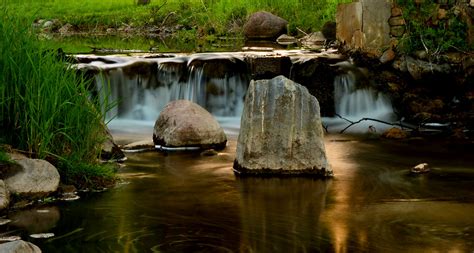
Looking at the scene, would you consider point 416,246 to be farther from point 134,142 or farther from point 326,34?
point 326,34

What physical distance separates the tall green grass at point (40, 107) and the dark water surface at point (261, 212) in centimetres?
54

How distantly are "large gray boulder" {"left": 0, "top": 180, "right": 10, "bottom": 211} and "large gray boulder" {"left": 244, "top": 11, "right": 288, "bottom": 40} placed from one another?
1753cm

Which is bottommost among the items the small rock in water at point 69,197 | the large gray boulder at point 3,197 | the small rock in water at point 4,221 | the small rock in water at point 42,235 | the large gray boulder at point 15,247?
the small rock in water at point 69,197

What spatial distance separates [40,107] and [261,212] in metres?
2.19

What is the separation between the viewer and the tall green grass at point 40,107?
7.68m

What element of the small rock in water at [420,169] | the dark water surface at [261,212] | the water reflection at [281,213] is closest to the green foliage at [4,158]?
the dark water surface at [261,212]

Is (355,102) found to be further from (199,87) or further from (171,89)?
(171,89)

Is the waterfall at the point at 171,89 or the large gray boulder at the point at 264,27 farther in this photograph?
the large gray boulder at the point at 264,27

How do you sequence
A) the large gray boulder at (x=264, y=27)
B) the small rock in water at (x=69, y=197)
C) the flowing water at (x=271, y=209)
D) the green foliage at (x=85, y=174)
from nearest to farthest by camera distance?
the flowing water at (x=271, y=209) → the small rock in water at (x=69, y=197) → the green foliage at (x=85, y=174) → the large gray boulder at (x=264, y=27)

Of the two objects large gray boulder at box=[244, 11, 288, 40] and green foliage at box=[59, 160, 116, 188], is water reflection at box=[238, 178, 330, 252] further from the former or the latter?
large gray boulder at box=[244, 11, 288, 40]

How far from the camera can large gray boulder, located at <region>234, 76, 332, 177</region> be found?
8.66 meters

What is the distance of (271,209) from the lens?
289 inches

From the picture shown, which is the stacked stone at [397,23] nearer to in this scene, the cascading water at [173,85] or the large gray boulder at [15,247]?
the cascading water at [173,85]

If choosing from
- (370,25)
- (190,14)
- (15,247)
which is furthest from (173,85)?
(190,14)
